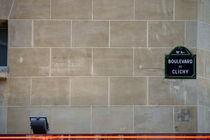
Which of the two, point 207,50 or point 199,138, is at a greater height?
point 207,50

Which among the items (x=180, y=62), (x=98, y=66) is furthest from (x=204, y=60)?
(x=98, y=66)

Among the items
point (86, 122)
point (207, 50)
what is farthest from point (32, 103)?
point (207, 50)

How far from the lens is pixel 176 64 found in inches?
498

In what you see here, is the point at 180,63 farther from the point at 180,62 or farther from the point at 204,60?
the point at 204,60

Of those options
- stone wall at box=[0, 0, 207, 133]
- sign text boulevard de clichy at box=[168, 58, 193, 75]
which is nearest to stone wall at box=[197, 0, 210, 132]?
stone wall at box=[0, 0, 207, 133]

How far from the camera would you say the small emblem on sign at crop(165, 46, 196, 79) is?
41.4 feet

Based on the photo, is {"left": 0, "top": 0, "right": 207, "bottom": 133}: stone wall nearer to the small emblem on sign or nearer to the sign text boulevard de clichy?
the small emblem on sign

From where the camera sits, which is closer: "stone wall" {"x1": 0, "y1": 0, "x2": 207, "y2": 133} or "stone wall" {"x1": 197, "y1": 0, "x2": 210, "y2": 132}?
"stone wall" {"x1": 0, "y1": 0, "x2": 207, "y2": 133}

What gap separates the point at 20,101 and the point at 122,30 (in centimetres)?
359

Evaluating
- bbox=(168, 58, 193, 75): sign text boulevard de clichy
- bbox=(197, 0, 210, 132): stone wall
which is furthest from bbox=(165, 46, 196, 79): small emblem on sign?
bbox=(197, 0, 210, 132): stone wall

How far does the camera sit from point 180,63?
1266cm

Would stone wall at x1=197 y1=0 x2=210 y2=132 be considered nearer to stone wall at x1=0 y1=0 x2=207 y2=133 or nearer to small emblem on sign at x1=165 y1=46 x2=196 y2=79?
stone wall at x1=0 y1=0 x2=207 y2=133

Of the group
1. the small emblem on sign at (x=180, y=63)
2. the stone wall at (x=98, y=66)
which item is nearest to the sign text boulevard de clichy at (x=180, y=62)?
the small emblem on sign at (x=180, y=63)

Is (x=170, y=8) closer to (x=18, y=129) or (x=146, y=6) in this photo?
(x=146, y=6)
